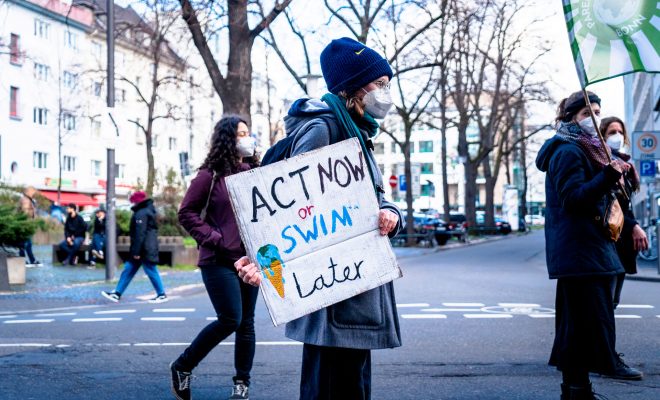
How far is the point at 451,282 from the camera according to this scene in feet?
57.1

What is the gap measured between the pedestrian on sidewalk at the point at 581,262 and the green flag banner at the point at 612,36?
0.36 meters

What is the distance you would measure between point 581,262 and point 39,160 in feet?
202

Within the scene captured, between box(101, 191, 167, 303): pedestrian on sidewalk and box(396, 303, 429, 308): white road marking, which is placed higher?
box(101, 191, 167, 303): pedestrian on sidewalk

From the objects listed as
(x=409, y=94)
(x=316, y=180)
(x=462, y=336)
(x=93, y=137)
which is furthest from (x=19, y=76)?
(x=316, y=180)

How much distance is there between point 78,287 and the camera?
1675 cm

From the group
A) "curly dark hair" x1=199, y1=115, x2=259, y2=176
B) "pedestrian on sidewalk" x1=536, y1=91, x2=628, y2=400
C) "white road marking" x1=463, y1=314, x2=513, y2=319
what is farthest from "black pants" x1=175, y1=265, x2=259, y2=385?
"white road marking" x1=463, y1=314, x2=513, y2=319

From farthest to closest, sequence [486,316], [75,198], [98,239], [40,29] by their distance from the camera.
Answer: [75,198] → [40,29] → [98,239] → [486,316]

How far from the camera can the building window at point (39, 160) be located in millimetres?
62075

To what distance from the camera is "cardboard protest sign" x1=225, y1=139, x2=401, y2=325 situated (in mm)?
3473

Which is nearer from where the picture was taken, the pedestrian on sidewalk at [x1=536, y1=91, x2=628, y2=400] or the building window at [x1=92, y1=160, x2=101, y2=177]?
the pedestrian on sidewalk at [x1=536, y1=91, x2=628, y2=400]

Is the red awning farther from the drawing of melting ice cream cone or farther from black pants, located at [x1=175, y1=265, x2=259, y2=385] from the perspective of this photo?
the drawing of melting ice cream cone

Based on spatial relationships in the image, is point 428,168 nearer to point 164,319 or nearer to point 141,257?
point 141,257

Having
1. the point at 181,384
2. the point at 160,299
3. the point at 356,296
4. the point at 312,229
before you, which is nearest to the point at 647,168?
the point at 160,299

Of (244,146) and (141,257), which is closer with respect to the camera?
(244,146)
